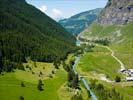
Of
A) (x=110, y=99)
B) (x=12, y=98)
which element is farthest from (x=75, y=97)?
(x=12, y=98)

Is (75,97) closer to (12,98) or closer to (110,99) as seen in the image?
(110,99)

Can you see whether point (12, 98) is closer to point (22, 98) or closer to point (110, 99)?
point (22, 98)

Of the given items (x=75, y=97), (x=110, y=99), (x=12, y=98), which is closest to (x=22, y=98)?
(x=12, y=98)

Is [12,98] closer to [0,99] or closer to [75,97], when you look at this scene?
[0,99]

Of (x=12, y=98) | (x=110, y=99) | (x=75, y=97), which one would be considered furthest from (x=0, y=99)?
(x=110, y=99)

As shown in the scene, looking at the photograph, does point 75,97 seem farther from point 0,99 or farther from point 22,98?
point 0,99
